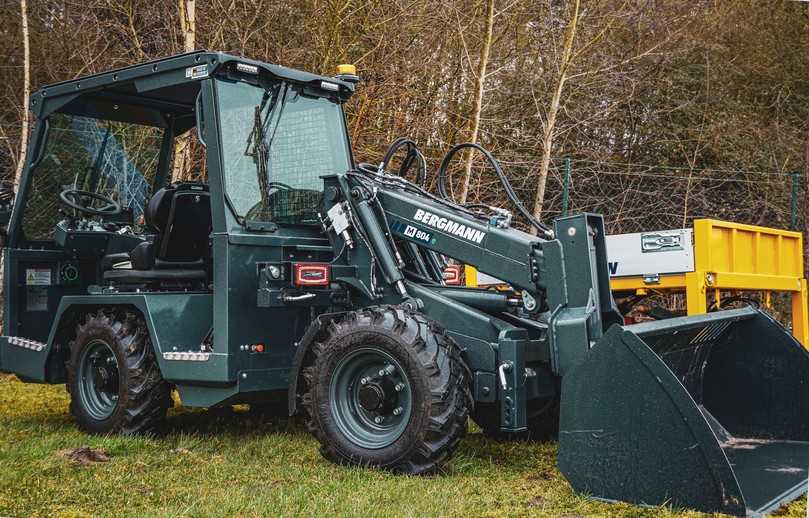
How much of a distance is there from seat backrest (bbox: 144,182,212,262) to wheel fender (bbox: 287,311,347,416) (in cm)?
129

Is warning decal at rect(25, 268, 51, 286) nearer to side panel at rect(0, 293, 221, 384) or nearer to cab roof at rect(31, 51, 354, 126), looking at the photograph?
side panel at rect(0, 293, 221, 384)

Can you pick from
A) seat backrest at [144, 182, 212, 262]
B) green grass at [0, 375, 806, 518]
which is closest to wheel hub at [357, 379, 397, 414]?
green grass at [0, 375, 806, 518]

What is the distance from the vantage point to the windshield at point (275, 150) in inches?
219

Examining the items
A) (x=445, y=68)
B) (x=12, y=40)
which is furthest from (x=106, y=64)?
(x=445, y=68)

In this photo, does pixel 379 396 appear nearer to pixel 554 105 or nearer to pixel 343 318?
pixel 343 318

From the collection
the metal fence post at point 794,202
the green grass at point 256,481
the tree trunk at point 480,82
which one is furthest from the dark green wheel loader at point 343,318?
the metal fence post at point 794,202

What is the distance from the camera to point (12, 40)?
38.9 feet

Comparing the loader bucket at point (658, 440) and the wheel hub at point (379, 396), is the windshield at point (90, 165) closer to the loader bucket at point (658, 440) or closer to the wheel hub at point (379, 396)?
the wheel hub at point (379, 396)

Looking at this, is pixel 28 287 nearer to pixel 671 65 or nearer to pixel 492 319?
pixel 492 319

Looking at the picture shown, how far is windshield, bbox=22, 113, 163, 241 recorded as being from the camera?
22.4 feet

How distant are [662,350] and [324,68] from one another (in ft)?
21.6

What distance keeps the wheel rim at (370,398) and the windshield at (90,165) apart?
2.93 meters

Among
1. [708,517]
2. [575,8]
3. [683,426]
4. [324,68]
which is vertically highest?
[575,8]

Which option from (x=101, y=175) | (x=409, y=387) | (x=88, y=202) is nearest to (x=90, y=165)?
(x=101, y=175)
